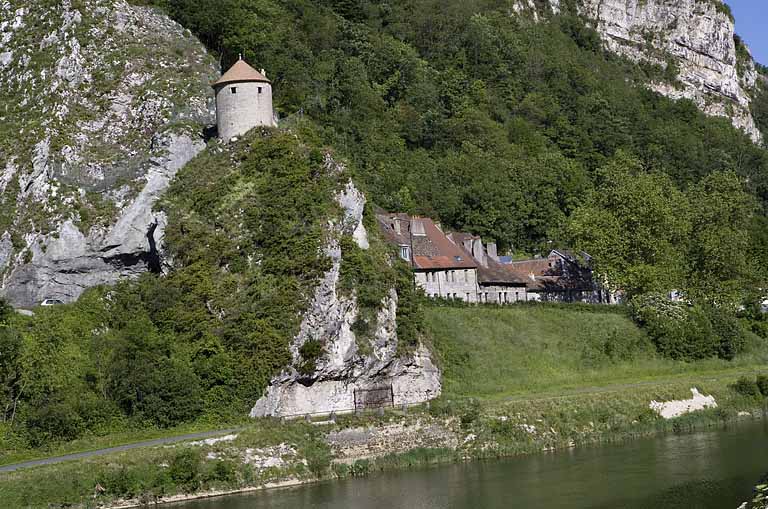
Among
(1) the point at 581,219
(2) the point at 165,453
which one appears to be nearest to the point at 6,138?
(2) the point at 165,453

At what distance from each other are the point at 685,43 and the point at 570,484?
15451 cm

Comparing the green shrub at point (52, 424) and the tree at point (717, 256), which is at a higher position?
the tree at point (717, 256)

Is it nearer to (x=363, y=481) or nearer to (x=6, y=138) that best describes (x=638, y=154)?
(x=6, y=138)

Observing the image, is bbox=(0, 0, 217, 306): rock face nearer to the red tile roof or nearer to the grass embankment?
the grass embankment

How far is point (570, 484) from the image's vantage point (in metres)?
43.2

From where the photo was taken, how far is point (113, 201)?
65375mm

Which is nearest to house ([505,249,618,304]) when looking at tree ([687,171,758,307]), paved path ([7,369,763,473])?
tree ([687,171,758,307])

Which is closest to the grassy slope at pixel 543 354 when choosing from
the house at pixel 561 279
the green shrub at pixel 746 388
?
the green shrub at pixel 746 388

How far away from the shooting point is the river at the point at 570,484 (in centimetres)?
4038

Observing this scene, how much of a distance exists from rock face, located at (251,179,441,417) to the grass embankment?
2118 millimetres

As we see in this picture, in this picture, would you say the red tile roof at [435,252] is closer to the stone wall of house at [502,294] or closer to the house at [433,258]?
the house at [433,258]

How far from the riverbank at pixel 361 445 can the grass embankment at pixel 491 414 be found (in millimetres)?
58

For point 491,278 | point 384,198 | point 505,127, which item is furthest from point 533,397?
point 505,127

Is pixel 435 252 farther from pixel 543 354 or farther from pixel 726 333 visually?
pixel 726 333
